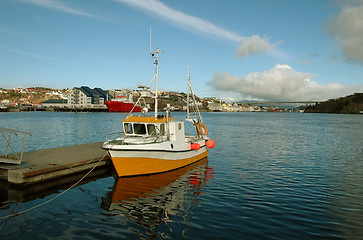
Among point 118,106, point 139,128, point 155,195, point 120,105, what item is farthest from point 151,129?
point 118,106

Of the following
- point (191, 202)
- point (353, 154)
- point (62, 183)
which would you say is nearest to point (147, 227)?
point (191, 202)

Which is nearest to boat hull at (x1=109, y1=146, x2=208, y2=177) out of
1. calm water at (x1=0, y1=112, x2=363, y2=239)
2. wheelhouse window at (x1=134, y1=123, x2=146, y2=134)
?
calm water at (x1=0, y1=112, x2=363, y2=239)

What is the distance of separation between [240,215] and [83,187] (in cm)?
900

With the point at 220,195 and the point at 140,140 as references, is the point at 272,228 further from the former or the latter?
the point at 140,140

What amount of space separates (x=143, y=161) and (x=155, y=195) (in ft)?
9.38

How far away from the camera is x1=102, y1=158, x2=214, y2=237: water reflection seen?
32.4 feet

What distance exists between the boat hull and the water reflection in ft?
1.31

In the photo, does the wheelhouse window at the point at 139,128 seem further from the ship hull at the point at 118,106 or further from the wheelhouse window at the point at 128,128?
the ship hull at the point at 118,106

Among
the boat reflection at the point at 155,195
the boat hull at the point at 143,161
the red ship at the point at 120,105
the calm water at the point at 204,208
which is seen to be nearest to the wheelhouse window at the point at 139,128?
the boat hull at the point at 143,161

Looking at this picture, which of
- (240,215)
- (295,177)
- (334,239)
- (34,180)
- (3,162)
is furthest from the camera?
(295,177)

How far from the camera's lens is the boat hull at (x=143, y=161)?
13875 millimetres

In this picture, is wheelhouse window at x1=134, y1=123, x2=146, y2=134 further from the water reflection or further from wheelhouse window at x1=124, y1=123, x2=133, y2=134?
the water reflection

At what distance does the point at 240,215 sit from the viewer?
9.94m

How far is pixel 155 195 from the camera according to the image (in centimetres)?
1230
